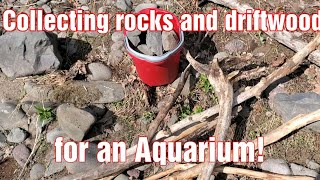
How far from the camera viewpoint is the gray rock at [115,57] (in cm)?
427

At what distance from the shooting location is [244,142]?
12.4ft

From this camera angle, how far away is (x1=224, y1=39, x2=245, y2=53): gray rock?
4.35m

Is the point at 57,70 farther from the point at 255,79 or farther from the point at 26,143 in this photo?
the point at 255,79

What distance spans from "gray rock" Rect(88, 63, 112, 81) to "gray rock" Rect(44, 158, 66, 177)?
88 cm

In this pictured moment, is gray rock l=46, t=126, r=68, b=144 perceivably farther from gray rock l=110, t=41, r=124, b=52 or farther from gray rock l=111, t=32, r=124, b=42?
gray rock l=111, t=32, r=124, b=42

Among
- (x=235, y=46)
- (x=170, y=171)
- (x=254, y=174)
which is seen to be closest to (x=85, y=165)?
(x=170, y=171)

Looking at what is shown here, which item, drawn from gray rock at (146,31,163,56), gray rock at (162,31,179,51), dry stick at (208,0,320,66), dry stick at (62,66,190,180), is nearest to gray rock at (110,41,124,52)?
gray rock at (146,31,163,56)

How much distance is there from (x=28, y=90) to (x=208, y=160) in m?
1.83

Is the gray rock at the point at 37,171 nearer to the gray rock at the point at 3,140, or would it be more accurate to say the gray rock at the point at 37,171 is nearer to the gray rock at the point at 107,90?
the gray rock at the point at 3,140

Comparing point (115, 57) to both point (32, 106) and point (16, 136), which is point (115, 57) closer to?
point (32, 106)

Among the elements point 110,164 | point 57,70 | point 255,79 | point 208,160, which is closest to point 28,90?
point 57,70

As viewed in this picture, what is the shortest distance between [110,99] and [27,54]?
897 millimetres

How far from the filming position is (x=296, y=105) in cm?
381

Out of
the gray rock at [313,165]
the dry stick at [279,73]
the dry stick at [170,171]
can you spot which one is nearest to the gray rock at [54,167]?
the dry stick at [170,171]
